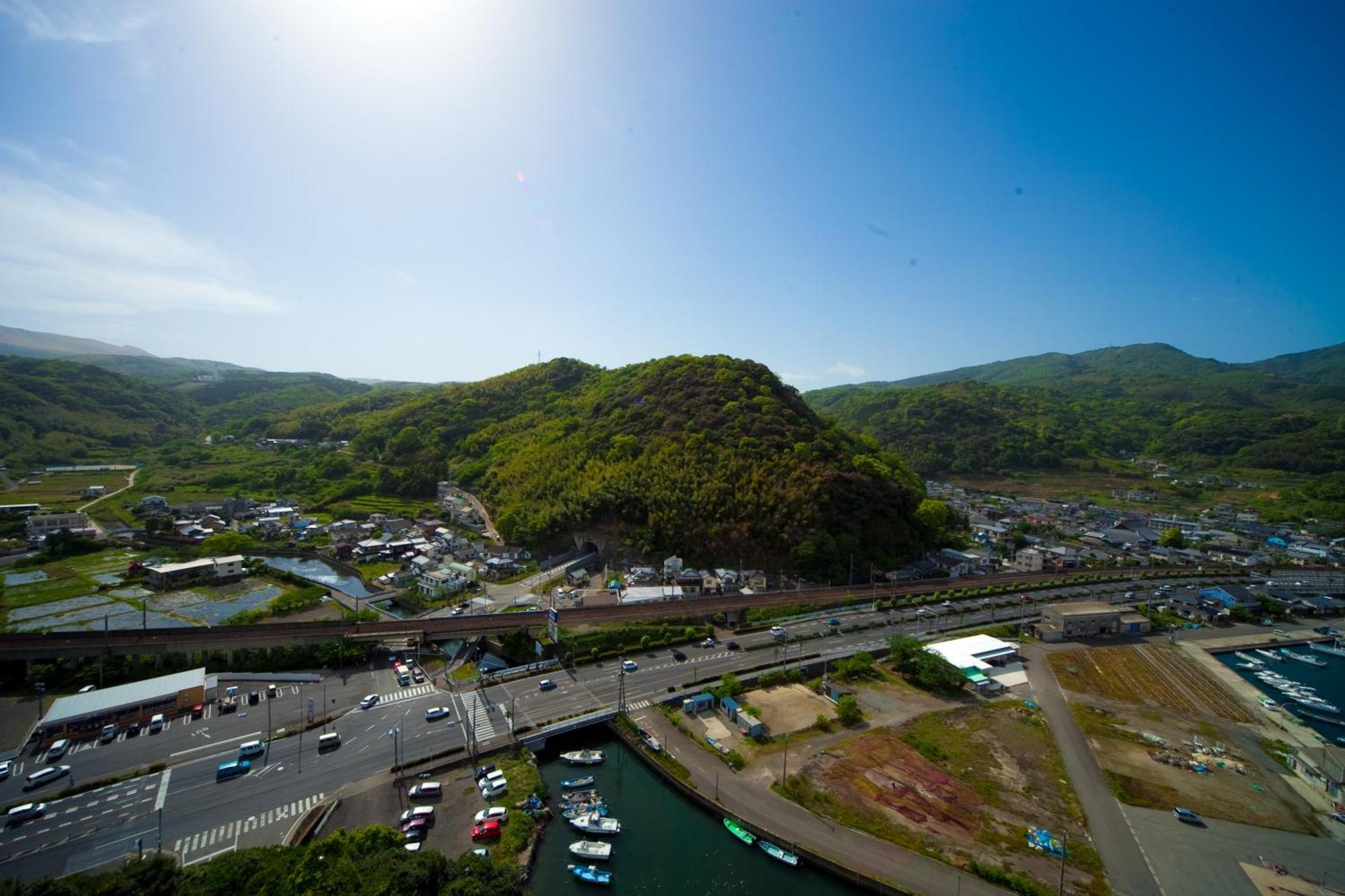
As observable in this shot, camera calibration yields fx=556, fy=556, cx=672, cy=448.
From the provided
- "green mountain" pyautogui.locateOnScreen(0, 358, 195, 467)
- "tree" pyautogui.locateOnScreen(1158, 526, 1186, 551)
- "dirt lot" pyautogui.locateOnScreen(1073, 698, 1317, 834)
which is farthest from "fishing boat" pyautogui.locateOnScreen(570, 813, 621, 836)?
"green mountain" pyautogui.locateOnScreen(0, 358, 195, 467)

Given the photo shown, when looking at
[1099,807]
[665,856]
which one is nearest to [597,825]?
[665,856]

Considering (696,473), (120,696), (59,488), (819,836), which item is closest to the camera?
(819,836)

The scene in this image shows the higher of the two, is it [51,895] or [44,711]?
[51,895]

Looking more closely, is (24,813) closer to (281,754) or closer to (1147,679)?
(281,754)

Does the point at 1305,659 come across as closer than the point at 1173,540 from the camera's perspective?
Yes

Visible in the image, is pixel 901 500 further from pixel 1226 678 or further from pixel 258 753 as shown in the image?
pixel 258 753

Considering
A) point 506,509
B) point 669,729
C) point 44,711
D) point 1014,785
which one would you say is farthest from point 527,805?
point 506,509
